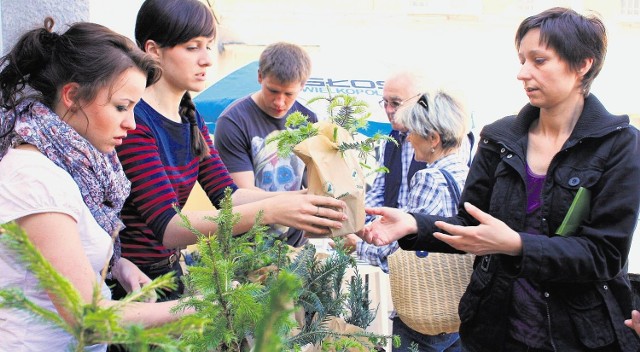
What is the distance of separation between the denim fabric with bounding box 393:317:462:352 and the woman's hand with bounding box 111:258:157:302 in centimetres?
135

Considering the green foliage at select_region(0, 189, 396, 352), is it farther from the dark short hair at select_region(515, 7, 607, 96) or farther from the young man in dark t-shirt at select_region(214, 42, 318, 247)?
the young man in dark t-shirt at select_region(214, 42, 318, 247)

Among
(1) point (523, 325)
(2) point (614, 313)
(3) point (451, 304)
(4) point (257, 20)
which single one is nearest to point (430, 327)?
(3) point (451, 304)

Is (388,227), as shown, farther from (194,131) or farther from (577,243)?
(194,131)

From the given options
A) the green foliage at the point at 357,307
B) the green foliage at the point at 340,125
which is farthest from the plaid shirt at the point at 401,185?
the green foliage at the point at 340,125

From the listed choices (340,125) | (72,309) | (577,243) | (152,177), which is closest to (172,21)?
(152,177)

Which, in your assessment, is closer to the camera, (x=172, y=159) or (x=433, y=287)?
(x=172, y=159)

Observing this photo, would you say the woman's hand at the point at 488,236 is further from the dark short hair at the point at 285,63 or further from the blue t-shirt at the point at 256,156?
the dark short hair at the point at 285,63

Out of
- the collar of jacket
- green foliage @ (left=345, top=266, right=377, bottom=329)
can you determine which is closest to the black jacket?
the collar of jacket

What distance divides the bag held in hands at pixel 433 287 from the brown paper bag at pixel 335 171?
2.42 ft

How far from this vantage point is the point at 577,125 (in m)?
1.87

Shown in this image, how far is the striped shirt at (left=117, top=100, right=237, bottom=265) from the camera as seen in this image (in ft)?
5.90

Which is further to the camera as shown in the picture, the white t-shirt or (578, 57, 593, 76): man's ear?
(578, 57, 593, 76): man's ear

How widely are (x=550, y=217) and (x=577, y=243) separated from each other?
4.7 inches

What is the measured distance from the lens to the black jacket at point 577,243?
1743mm
